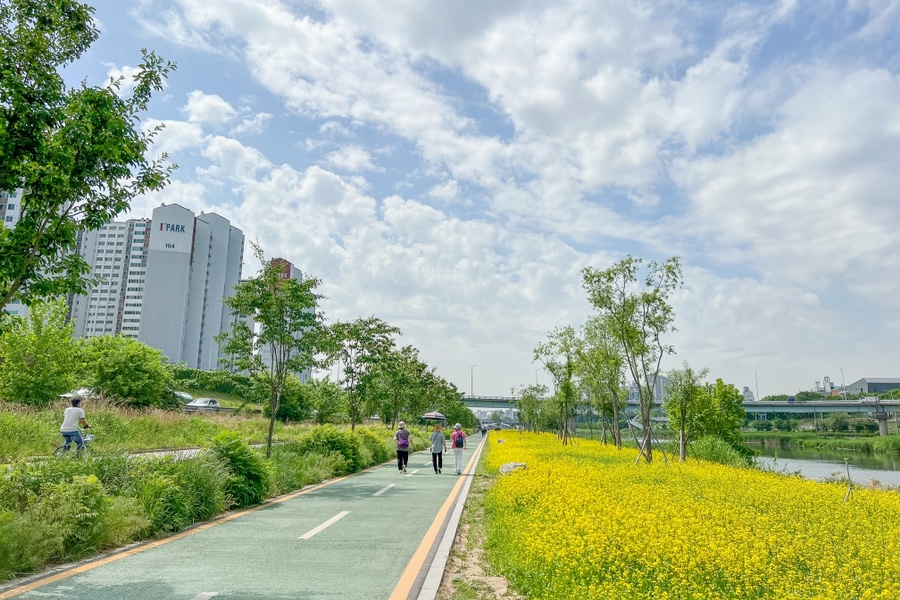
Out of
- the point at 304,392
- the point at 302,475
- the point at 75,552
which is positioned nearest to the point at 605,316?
the point at 302,475

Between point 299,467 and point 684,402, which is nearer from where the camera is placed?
point 299,467

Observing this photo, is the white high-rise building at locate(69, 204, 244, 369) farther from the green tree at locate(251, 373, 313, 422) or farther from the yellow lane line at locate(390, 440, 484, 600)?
the yellow lane line at locate(390, 440, 484, 600)

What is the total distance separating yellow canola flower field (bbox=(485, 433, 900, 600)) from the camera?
5211mm

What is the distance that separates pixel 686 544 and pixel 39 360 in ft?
97.4

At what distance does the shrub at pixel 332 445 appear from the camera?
676 inches

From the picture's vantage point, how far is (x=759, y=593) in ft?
17.0

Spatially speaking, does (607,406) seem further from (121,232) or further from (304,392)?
(121,232)

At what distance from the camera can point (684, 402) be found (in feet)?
84.0

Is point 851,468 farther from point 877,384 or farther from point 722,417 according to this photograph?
point 877,384

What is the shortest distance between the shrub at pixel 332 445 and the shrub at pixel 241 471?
5.56 m

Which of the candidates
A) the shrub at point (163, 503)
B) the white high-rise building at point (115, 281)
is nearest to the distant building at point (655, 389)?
the shrub at point (163, 503)

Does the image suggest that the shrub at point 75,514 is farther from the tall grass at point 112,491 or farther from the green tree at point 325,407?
the green tree at point 325,407

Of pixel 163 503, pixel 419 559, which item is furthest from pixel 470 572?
pixel 163 503

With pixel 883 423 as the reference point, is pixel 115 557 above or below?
below
